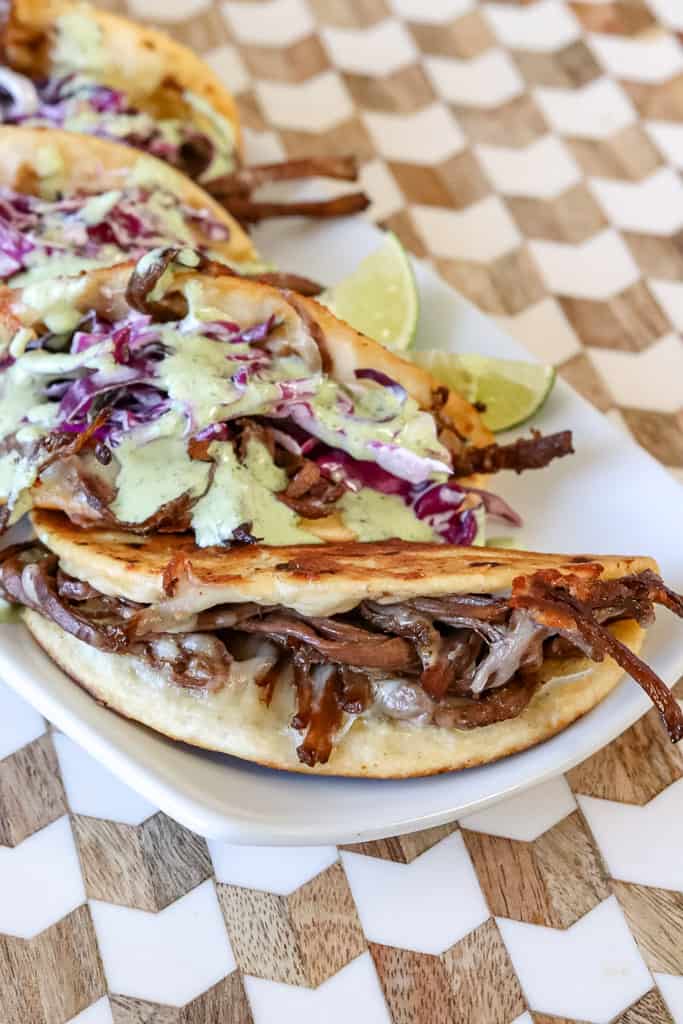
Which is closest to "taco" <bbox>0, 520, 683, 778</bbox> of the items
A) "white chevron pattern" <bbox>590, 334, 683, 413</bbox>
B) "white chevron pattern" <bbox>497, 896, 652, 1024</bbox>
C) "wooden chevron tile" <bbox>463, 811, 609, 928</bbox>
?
"wooden chevron tile" <bbox>463, 811, 609, 928</bbox>

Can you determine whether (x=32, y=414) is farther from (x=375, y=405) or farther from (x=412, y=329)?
(x=412, y=329)

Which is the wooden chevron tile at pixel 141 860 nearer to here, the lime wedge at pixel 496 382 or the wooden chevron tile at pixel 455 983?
the wooden chevron tile at pixel 455 983

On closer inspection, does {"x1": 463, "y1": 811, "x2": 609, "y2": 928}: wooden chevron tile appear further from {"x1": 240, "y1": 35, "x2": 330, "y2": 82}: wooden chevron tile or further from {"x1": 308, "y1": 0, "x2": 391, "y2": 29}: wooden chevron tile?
{"x1": 308, "y1": 0, "x2": 391, "y2": 29}: wooden chevron tile

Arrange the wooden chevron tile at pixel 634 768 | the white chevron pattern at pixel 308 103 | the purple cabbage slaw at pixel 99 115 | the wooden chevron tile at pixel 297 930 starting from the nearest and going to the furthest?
the wooden chevron tile at pixel 297 930 → the wooden chevron tile at pixel 634 768 → the purple cabbage slaw at pixel 99 115 → the white chevron pattern at pixel 308 103

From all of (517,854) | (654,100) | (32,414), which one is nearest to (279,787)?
(517,854)

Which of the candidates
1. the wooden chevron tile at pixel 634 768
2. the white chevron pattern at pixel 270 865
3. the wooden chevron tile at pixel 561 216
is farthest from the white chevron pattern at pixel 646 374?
the white chevron pattern at pixel 270 865

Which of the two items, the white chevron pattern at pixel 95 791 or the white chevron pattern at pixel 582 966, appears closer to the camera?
the white chevron pattern at pixel 582 966

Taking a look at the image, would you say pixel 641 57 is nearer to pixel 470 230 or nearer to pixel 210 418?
pixel 470 230
